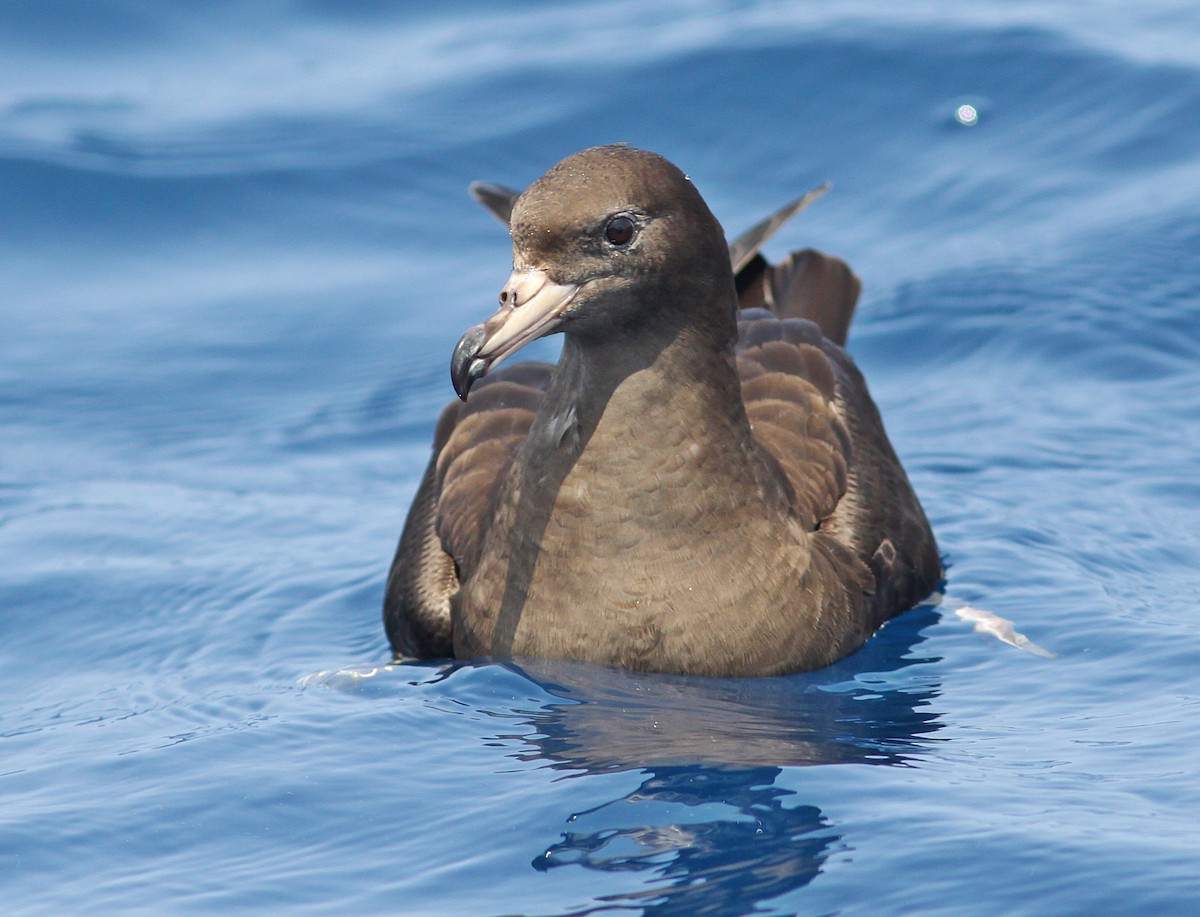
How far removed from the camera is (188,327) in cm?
1007

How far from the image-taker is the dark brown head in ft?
17.5

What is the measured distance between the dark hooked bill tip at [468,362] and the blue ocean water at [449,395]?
1154mm

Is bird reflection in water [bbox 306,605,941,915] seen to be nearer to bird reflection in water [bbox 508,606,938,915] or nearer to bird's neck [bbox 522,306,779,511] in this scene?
bird reflection in water [bbox 508,606,938,915]

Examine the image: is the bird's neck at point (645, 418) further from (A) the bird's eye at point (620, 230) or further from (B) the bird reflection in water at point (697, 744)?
(B) the bird reflection in water at point (697, 744)

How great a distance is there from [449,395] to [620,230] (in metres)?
4.05

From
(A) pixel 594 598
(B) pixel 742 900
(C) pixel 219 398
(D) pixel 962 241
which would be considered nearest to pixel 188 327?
(C) pixel 219 398

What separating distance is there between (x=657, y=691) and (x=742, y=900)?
120 centimetres

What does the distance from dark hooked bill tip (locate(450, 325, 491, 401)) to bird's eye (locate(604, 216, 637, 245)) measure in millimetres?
537

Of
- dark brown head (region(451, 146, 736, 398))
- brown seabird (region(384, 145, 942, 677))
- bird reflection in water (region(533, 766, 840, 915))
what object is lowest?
bird reflection in water (region(533, 766, 840, 915))

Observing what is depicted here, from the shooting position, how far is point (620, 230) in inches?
217

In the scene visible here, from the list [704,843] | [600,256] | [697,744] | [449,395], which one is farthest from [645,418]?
[449,395]

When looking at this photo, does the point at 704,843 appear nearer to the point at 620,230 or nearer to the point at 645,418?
the point at 645,418

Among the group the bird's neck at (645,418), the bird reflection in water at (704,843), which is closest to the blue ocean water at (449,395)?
the bird reflection in water at (704,843)

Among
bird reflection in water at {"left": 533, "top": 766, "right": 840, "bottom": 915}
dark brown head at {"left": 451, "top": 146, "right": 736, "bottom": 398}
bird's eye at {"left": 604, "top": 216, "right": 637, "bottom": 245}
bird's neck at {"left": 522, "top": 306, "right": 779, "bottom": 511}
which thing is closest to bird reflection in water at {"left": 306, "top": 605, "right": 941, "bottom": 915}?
bird reflection in water at {"left": 533, "top": 766, "right": 840, "bottom": 915}
